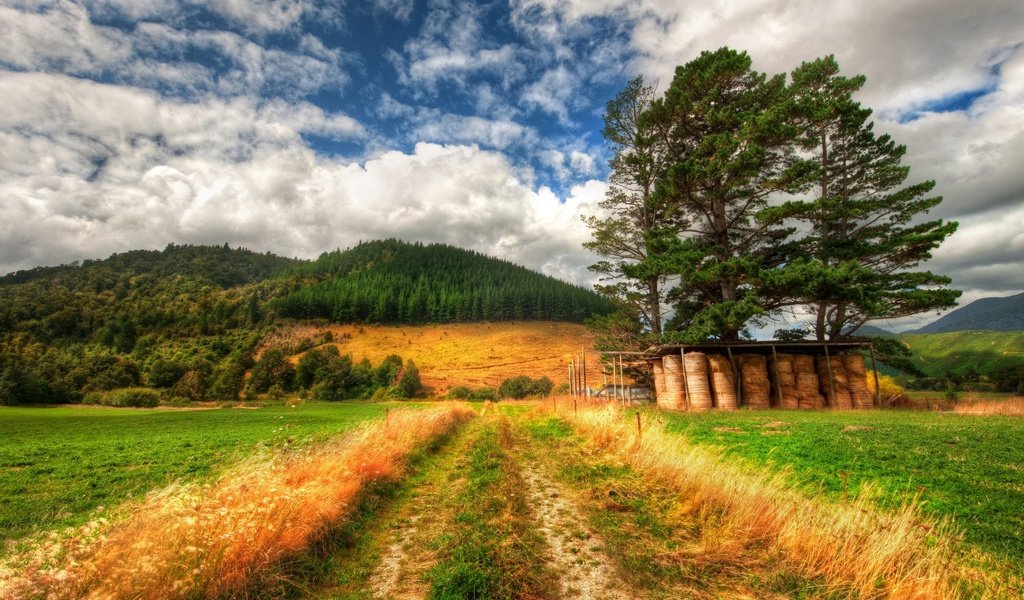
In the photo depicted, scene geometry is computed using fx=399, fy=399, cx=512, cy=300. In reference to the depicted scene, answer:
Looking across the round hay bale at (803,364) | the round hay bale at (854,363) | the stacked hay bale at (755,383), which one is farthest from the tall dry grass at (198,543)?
the round hay bale at (854,363)

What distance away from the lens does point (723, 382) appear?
21.6 m

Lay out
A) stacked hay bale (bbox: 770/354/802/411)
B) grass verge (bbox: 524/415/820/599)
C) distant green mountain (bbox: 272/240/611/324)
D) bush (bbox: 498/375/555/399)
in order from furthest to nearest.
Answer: distant green mountain (bbox: 272/240/611/324)
bush (bbox: 498/375/555/399)
stacked hay bale (bbox: 770/354/802/411)
grass verge (bbox: 524/415/820/599)

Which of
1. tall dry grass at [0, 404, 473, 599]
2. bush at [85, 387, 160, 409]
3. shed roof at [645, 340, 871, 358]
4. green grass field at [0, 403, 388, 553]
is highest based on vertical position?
shed roof at [645, 340, 871, 358]

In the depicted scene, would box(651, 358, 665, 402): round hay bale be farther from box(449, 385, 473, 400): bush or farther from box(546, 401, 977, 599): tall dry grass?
box(449, 385, 473, 400): bush

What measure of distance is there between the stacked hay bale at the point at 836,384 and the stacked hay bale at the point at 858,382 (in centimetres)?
18

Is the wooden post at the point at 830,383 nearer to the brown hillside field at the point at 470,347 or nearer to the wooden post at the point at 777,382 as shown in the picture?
the wooden post at the point at 777,382

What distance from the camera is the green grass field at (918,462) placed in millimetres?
5523

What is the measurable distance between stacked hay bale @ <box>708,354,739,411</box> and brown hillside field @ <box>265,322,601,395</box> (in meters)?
36.2

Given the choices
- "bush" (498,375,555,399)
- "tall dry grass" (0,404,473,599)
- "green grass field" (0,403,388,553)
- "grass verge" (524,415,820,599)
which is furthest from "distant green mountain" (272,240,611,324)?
"tall dry grass" (0,404,473,599)

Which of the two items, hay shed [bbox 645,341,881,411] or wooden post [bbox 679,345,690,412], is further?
wooden post [bbox 679,345,690,412]

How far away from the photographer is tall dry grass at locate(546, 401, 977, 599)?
3977 millimetres

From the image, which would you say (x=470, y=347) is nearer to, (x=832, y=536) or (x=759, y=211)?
(x=759, y=211)

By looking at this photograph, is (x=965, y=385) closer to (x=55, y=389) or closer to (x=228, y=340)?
(x=55, y=389)

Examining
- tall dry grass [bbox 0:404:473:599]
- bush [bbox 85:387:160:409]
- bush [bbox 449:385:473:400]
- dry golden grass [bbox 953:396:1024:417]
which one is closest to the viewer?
tall dry grass [bbox 0:404:473:599]
